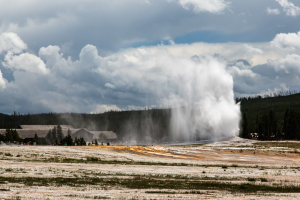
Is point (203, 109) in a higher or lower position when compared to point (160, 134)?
higher

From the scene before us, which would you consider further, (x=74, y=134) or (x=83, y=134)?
(x=83, y=134)

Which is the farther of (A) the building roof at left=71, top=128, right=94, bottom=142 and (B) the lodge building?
(A) the building roof at left=71, top=128, right=94, bottom=142

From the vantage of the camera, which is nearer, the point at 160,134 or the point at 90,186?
the point at 90,186

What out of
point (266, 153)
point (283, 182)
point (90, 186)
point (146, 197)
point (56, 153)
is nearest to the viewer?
point (146, 197)

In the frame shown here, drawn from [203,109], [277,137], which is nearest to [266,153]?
[203,109]

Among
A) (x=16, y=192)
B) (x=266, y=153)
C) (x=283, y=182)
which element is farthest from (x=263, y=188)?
(x=266, y=153)

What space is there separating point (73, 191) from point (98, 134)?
14947 cm

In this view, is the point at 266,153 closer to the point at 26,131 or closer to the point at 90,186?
the point at 90,186

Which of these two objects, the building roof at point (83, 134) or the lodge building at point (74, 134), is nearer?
the lodge building at point (74, 134)

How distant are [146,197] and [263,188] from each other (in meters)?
10.9

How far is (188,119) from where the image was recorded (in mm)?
154250

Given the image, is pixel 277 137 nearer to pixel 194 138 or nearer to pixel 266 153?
pixel 194 138

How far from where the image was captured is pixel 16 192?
60.5ft

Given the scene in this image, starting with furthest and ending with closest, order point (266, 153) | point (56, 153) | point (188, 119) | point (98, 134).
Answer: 1. point (98, 134)
2. point (188, 119)
3. point (266, 153)
4. point (56, 153)
